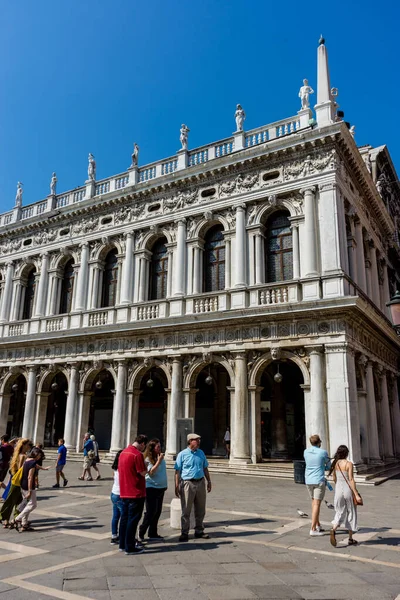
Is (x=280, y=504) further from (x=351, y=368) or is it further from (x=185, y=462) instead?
(x=351, y=368)

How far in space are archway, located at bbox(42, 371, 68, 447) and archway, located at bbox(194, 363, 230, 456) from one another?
27.8 feet

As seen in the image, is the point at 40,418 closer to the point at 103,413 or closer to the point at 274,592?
the point at 103,413

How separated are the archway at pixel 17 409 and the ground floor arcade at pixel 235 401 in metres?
0.06

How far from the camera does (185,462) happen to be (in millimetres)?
7918

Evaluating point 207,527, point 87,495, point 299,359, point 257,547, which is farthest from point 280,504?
point 299,359

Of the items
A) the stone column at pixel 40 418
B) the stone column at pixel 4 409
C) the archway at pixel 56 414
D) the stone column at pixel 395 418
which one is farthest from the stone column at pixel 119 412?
the stone column at pixel 395 418

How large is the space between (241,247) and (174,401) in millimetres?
6671

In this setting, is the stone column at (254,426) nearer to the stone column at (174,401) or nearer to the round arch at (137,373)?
the stone column at (174,401)

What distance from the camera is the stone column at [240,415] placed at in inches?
666

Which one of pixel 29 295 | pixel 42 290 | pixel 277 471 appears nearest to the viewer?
pixel 277 471

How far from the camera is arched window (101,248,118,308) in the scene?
23.3 meters

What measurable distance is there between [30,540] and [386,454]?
1611cm

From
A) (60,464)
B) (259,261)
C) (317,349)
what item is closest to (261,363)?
(317,349)

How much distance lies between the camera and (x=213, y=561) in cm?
631
